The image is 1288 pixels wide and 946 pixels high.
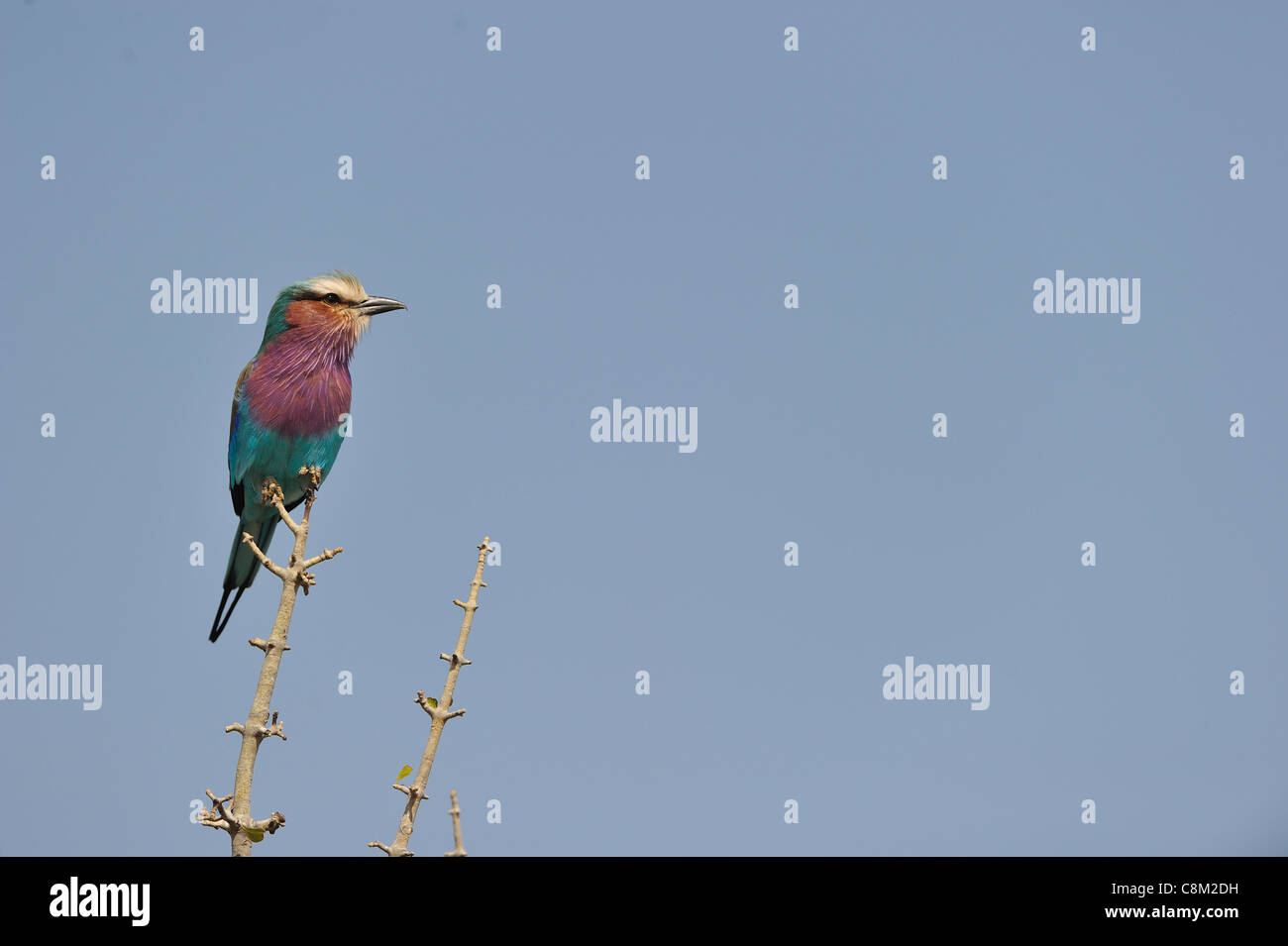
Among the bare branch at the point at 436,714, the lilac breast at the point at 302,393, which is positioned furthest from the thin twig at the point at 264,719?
the lilac breast at the point at 302,393

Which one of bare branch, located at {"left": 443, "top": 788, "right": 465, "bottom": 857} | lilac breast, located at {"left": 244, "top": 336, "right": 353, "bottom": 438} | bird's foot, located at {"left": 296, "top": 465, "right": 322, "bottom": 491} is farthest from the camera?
lilac breast, located at {"left": 244, "top": 336, "right": 353, "bottom": 438}

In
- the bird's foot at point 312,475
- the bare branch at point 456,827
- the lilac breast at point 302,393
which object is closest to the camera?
the bare branch at point 456,827

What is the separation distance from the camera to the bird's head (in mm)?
6824

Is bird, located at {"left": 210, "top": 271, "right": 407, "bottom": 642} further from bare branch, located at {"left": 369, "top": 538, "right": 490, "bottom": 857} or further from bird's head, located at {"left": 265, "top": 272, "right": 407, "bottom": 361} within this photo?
bare branch, located at {"left": 369, "top": 538, "right": 490, "bottom": 857}

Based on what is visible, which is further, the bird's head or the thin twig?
the bird's head

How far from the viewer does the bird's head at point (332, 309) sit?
6824 millimetres

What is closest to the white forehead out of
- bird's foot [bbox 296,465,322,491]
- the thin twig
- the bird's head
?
the bird's head

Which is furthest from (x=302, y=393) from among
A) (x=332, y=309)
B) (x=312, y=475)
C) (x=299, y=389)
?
(x=312, y=475)

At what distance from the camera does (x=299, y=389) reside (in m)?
6.82

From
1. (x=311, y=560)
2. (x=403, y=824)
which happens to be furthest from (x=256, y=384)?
(x=403, y=824)

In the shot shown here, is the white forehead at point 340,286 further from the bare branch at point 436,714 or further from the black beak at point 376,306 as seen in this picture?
the bare branch at point 436,714

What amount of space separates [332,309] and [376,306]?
25cm
